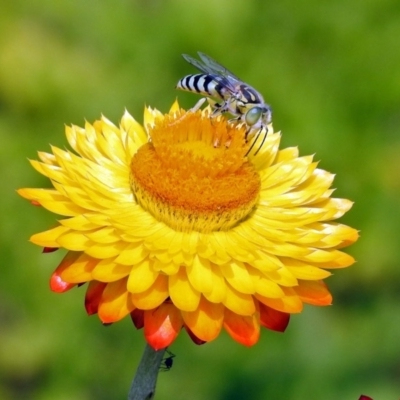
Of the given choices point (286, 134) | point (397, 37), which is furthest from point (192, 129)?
point (397, 37)

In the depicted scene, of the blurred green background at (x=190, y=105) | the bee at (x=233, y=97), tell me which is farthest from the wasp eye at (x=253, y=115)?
the blurred green background at (x=190, y=105)

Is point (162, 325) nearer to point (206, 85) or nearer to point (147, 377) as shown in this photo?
point (147, 377)

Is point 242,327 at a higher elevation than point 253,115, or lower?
lower

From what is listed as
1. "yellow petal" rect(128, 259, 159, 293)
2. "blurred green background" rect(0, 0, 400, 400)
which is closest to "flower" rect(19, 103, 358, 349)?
"yellow petal" rect(128, 259, 159, 293)

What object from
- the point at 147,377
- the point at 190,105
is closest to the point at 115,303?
the point at 147,377

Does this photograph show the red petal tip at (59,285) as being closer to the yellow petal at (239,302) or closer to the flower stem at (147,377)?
the flower stem at (147,377)

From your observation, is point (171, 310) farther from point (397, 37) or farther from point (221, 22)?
point (397, 37)
